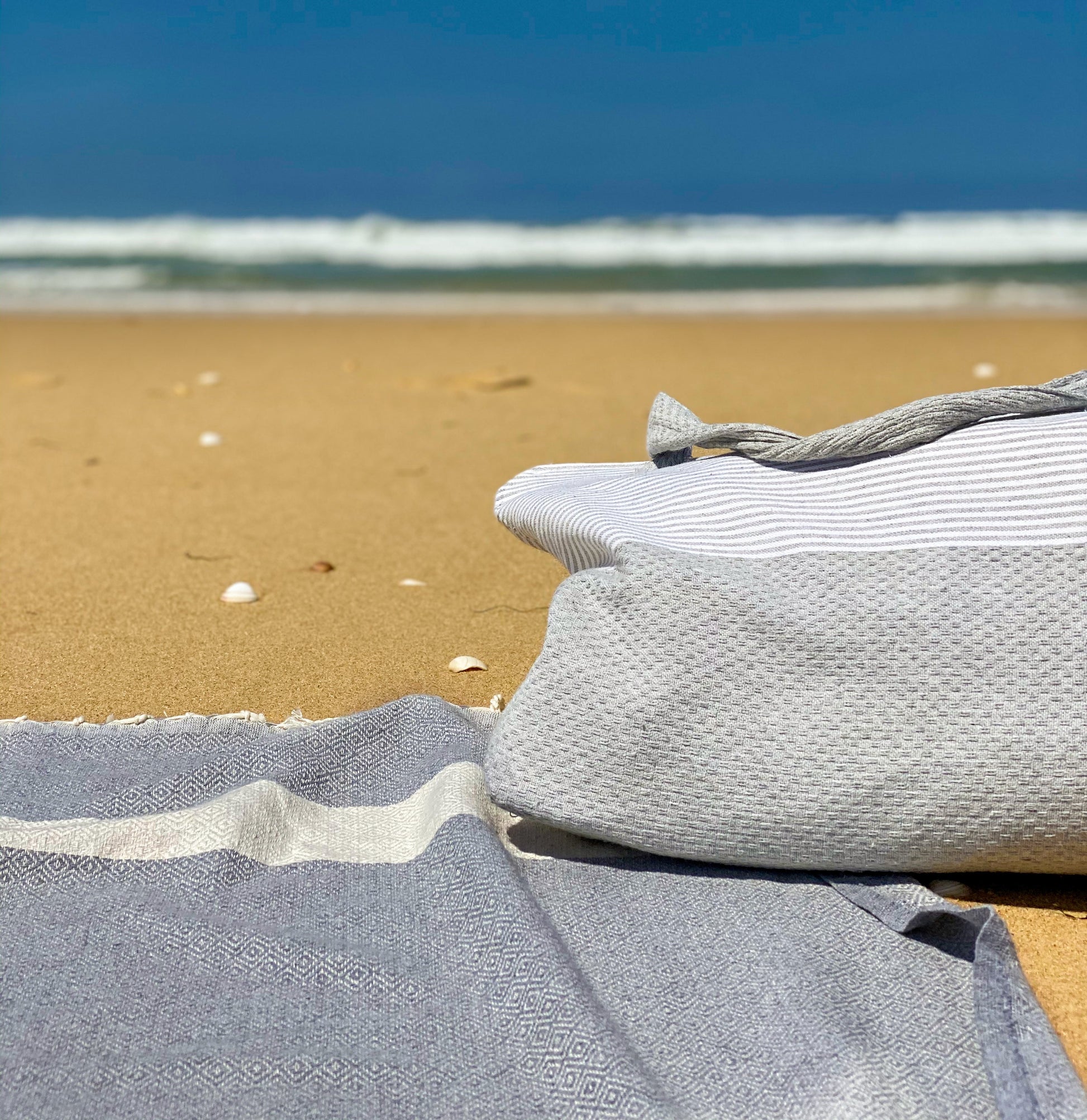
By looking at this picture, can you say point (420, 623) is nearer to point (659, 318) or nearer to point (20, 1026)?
point (20, 1026)

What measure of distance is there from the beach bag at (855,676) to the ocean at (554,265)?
28.0ft

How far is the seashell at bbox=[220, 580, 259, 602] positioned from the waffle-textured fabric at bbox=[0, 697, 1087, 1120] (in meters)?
1.00

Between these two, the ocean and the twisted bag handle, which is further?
the ocean

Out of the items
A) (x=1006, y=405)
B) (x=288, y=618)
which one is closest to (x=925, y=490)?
(x=1006, y=405)

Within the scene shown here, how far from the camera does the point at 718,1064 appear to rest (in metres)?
1.29

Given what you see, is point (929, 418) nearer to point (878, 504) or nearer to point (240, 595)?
point (878, 504)

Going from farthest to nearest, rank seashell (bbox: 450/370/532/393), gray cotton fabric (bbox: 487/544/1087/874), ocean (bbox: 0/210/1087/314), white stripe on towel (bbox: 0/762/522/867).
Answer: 1. ocean (bbox: 0/210/1087/314)
2. seashell (bbox: 450/370/532/393)
3. white stripe on towel (bbox: 0/762/522/867)
4. gray cotton fabric (bbox: 487/544/1087/874)

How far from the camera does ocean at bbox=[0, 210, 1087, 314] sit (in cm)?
1078

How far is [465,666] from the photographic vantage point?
2.40 meters

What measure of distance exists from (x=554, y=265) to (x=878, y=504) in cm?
1349

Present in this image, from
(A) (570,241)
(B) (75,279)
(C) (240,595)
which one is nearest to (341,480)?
(C) (240,595)

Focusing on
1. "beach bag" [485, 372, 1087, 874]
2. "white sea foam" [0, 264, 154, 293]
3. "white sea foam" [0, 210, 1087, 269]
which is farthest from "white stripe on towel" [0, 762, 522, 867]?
"white sea foam" [0, 210, 1087, 269]

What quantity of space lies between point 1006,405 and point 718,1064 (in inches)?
40.3

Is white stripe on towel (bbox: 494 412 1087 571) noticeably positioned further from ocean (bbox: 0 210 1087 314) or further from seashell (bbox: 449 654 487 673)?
ocean (bbox: 0 210 1087 314)
